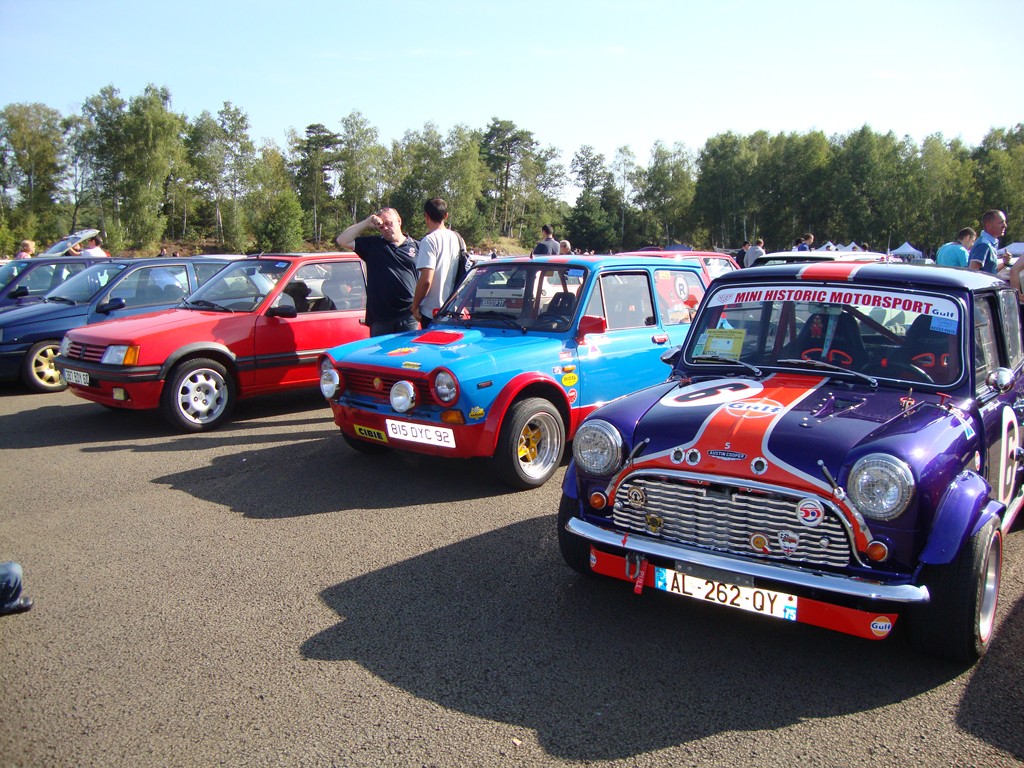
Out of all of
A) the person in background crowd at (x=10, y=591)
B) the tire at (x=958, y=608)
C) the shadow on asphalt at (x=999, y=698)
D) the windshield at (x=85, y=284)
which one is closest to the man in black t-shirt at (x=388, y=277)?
the person in background crowd at (x=10, y=591)

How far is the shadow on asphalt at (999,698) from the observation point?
112 inches

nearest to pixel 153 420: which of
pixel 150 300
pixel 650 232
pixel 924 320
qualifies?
pixel 150 300

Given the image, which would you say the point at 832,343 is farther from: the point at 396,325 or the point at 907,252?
the point at 907,252

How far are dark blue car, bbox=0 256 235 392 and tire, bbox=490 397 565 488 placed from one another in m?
6.56

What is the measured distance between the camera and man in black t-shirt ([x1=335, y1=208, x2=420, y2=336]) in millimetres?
7438

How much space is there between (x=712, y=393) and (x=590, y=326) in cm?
227

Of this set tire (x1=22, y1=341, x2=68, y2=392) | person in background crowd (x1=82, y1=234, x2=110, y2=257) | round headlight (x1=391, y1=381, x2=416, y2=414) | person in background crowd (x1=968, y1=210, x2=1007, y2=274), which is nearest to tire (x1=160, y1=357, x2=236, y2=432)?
round headlight (x1=391, y1=381, x2=416, y2=414)

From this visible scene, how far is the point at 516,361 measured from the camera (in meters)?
5.83

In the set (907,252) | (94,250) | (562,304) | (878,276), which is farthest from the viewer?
(907,252)

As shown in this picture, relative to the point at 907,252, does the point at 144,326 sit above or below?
below

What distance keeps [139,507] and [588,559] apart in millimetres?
3568

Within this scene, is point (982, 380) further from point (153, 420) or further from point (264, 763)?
point (153, 420)

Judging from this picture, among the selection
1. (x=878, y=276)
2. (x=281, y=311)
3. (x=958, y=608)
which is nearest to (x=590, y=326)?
(x=878, y=276)

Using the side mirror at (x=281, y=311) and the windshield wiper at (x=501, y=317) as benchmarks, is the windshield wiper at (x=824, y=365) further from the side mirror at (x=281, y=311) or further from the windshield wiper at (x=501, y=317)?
the side mirror at (x=281, y=311)
